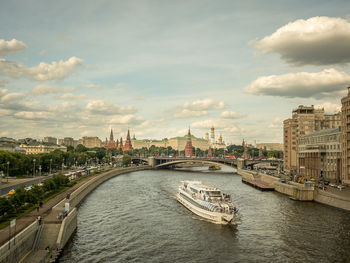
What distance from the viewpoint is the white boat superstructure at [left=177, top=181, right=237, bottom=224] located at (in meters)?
51.7

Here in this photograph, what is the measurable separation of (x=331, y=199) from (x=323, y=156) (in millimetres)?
37072

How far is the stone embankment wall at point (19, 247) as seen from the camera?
2717cm

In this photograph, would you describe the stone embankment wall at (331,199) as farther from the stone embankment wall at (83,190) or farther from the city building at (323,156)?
the stone embankment wall at (83,190)

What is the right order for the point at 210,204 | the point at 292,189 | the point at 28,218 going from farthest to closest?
1. the point at 292,189
2. the point at 210,204
3. the point at 28,218

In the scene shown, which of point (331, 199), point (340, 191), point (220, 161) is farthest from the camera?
point (220, 161)

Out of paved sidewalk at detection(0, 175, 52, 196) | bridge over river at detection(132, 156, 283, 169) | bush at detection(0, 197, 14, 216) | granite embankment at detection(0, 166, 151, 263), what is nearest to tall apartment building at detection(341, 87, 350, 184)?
granite embankment at detection(0, 166, 151, 263)

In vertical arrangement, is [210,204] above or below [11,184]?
below

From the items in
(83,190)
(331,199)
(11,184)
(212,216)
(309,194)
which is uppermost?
(11,184)

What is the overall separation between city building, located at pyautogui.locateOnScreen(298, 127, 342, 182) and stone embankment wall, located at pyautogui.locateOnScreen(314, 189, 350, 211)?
58.0ft

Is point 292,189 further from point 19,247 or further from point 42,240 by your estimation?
point 19,247

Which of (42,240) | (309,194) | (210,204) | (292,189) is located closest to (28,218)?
(42,240)

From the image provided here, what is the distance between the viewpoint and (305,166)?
110812 millimetres

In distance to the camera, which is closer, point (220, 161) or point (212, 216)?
point (212, 216)

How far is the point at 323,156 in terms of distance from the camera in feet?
325
